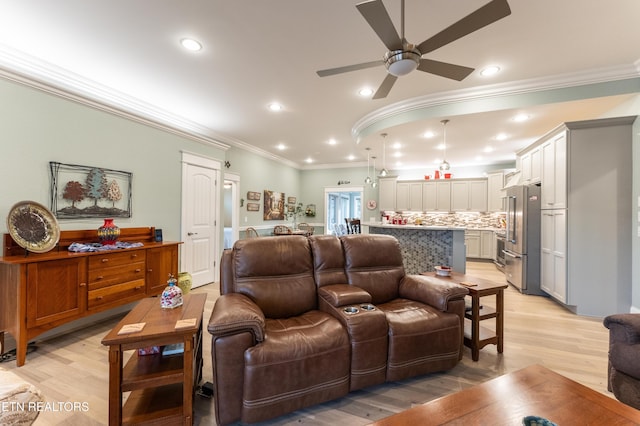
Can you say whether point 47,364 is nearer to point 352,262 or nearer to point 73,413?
point 73,413

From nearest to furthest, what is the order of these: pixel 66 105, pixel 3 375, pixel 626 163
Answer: pixel 3 375
pixel 66 105
pixel 626 163

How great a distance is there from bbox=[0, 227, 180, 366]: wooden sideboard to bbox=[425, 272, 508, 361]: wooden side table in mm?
3540

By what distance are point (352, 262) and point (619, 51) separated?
3405 mm

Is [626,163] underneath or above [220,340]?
above

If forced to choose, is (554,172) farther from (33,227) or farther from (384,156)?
(33,227)

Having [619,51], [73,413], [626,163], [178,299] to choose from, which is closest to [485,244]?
[626,163]

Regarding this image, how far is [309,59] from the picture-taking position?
2.78 meters

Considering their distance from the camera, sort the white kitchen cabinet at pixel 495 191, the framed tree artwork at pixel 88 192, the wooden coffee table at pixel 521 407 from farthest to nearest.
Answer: the white kitchen cabinet at pixel 495 191
the framed tree artwork at pixel 88 192
the wooden coffee table at pixel 521 407

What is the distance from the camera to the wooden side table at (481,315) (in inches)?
91.1

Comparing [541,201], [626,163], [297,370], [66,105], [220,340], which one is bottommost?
[297,370]

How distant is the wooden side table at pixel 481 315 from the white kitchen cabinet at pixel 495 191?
522 cm

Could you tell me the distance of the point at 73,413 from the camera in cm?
175

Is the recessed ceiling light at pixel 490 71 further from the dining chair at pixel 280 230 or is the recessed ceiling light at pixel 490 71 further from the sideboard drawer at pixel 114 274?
the dining chair at pixel 280 230

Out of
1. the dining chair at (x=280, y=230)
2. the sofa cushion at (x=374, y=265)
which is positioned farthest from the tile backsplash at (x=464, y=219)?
the sofa cushion at (x=374, y=265)
